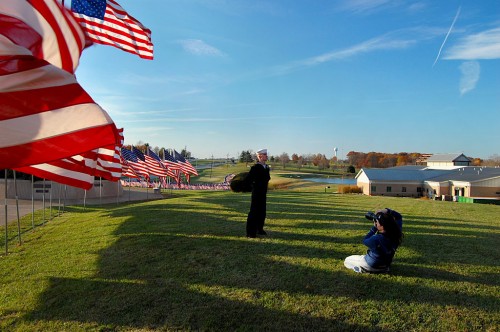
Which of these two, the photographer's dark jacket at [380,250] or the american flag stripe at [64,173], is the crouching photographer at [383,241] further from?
the american flag stripe at [64,173]

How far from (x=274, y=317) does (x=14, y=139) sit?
3768mm

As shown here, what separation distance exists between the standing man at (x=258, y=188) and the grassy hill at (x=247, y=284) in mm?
353

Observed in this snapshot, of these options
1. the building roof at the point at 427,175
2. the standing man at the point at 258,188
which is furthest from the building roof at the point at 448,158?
the standing man at the point at 258,188

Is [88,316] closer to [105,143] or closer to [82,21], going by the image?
[105,143]

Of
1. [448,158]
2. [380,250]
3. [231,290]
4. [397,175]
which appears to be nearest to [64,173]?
[231,290]

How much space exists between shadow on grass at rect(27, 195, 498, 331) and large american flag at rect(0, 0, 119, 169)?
2038mm

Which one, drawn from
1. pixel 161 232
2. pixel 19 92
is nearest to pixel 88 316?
pixel 19 92

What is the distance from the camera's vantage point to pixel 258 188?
7117 mm

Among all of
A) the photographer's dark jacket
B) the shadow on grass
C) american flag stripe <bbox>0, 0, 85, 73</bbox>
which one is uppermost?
american flag stripe <bbox>0, 0, 85, 73</bbox>

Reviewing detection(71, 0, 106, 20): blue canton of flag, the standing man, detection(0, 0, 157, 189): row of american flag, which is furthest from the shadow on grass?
detection(71, 0, 106, 20): blue canton of flag

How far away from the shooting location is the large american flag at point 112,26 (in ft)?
29.4

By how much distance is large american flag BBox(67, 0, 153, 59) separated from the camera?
8961 millimetres

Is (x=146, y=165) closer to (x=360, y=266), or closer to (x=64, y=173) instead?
(x=64, y=173)

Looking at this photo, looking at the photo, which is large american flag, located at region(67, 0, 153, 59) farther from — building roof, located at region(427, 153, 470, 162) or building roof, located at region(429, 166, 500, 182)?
building roof, located at region(427, 153, 470, 162)
